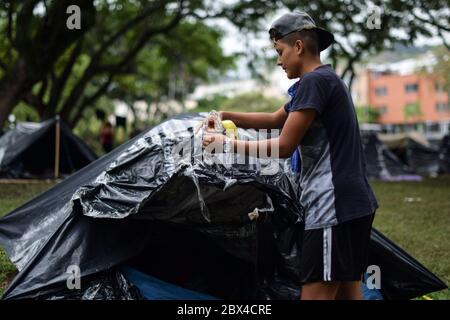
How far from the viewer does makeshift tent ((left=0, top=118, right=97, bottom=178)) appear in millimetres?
11156

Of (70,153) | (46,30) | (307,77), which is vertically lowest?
(70,153)

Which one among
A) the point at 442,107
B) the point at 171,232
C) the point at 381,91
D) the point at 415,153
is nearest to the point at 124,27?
the point at 415,153

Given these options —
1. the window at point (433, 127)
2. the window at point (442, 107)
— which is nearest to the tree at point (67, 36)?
the window at point (433, 127)

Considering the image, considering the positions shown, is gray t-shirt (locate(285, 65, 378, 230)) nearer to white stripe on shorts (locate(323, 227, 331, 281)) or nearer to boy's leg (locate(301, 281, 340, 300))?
white stripe on shorts (locate(323, 227, 331, 281))

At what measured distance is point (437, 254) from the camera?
516 cm

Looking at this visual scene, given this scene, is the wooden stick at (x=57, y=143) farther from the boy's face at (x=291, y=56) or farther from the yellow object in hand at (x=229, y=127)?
the boy's face at (x=291, y=56)

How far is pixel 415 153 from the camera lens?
1775cm

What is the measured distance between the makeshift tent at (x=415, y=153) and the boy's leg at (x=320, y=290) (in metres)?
16.2

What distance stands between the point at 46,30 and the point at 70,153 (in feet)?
9.47

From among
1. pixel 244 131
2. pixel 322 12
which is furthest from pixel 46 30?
pixel 244 131

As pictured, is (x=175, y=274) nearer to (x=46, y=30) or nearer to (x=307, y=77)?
(x=307, y=77)

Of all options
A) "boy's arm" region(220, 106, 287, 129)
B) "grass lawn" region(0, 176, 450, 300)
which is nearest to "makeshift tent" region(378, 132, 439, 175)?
"grass lawn" region(0, 176, 450, 300)

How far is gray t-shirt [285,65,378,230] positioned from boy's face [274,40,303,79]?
12cm

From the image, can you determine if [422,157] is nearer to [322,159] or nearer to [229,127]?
[229,127]
